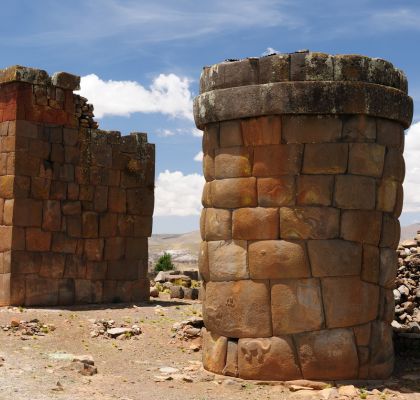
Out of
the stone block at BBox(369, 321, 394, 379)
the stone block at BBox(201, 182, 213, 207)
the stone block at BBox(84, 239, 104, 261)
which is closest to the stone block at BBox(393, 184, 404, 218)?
the stone block at BBox(369, 321, 394, 379)

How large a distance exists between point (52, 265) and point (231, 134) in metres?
6.86

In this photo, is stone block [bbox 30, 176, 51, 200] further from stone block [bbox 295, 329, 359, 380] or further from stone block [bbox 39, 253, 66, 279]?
stone block [bbox 295, 329, 359, 380]

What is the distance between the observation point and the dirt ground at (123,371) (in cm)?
754

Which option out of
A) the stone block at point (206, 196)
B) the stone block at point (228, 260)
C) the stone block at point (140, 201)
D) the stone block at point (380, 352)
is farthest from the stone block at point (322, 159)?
the stone block at point (140, 201)

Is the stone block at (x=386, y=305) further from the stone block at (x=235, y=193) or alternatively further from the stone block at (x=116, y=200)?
the stone block at (x=116, y=200)

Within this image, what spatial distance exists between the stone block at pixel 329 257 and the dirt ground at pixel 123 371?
4.31 ft

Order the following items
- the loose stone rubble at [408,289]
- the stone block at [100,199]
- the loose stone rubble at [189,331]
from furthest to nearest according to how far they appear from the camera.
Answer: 1. the stone block at [100,199]
2. the loose stone rubble at [408,289]
3. the loose stone rubble at [189,331]

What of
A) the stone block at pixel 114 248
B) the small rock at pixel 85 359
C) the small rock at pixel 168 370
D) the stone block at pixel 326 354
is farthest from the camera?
the stone block at pixel 114 248

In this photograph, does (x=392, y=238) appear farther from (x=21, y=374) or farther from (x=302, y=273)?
(x=21, y=374)

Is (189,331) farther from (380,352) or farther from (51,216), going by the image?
(51,216)

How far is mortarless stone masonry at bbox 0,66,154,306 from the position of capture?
524 inches

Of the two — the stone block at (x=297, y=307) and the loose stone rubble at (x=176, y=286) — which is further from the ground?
the stone block at (x=297, y=307)

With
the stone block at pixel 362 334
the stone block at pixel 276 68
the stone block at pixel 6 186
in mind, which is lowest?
the stone block at pixel 362 334

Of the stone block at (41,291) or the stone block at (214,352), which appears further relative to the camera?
Answer: the stone block at (41,291)
